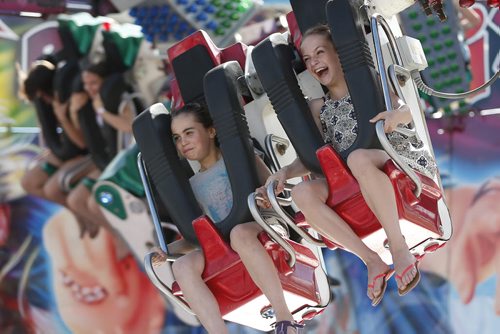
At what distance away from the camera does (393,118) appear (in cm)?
433

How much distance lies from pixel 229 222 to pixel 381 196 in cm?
79

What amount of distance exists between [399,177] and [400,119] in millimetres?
265

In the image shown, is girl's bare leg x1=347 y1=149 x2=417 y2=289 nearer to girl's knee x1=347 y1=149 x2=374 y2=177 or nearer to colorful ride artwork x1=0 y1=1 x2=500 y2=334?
girl's knee x1=347 y1=149 x2=374 y2=177

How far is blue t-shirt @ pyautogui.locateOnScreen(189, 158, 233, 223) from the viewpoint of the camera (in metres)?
5.06

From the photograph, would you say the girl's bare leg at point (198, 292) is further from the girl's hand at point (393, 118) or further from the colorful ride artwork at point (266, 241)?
the girl's hand at point (393, 118)

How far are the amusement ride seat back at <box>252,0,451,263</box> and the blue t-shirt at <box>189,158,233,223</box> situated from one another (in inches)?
16.5

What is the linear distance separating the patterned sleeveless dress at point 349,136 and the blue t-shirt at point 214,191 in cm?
57

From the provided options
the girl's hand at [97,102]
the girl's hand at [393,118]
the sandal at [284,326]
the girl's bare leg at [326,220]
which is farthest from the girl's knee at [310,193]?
the girl's hand at [97,102]

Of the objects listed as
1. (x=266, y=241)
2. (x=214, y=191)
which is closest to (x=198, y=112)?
(x=214, y=191)

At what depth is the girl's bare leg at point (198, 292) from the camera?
15.7 feet

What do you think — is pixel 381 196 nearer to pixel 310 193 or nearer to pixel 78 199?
pixel 310 193

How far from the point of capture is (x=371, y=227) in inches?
181

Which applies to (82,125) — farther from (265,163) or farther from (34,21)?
(265,163)

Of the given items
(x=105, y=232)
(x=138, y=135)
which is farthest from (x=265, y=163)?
(x=105, y=232)
